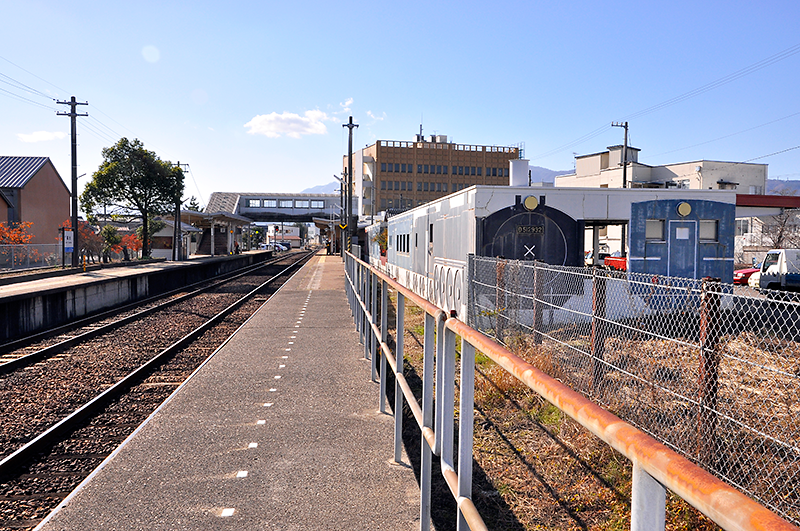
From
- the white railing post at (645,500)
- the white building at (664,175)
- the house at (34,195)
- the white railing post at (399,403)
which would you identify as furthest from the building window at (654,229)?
the house at (34,195)

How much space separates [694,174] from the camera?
2397 inches

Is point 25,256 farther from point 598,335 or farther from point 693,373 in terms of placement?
point 693,373

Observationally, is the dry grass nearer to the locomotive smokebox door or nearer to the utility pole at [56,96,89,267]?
the locomotive smokebox door

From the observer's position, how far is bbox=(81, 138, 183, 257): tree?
164 ft

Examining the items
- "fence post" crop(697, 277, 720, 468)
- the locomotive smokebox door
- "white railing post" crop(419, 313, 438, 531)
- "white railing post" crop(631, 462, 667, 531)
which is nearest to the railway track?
"white railing post" crop(419, 313, 438, 531)

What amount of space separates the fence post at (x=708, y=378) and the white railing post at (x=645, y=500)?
3632mm

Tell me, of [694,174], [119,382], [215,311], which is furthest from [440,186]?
[119,382]

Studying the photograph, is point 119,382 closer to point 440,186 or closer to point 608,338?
point 608,338

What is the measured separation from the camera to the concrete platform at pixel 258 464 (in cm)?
417

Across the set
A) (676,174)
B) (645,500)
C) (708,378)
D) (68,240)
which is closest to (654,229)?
(708,378)

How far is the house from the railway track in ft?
126

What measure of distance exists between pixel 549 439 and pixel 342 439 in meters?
1.97

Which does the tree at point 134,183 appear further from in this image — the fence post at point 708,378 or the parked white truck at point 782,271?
the fence post at point 708,378

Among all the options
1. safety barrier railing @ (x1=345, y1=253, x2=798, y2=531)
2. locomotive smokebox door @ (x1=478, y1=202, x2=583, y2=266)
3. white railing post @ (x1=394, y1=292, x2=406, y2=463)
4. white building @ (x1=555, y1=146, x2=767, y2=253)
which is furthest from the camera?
white building @ (x1=555, y1=146, x2=767, y2=253)
